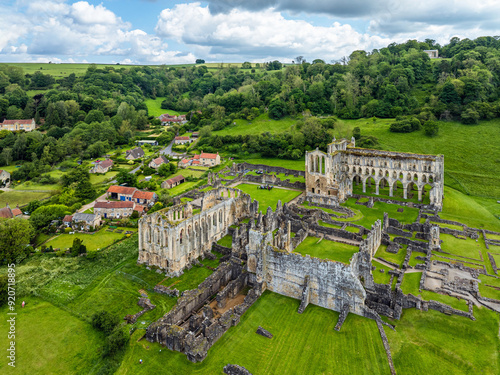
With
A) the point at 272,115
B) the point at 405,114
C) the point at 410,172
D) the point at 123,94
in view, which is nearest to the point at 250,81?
the point at 272,115

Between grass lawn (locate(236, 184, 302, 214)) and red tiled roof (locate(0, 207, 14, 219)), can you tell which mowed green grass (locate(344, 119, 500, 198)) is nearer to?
grass lawn (locate(236, 184, 302, 214))

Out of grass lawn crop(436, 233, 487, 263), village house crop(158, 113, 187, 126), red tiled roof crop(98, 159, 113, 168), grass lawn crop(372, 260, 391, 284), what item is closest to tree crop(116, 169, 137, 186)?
red tiled roof crop(98, 159, 113, 168)

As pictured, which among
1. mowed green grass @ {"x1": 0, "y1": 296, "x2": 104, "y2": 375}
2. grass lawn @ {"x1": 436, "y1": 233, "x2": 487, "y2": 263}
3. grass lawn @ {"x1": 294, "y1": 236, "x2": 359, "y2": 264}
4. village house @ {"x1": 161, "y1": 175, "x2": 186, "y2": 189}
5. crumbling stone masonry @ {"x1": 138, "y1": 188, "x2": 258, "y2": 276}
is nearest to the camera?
mowed green grass @ {"x1": 0, "y1": 296, "x2": 104, "y2": 375}

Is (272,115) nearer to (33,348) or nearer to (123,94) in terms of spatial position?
(123,94)

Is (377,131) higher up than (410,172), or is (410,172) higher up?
(377,131)

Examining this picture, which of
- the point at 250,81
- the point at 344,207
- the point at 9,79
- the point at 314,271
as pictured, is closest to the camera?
the point at 314,271

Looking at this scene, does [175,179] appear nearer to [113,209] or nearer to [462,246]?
[113,209]

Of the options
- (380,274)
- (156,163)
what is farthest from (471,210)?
(156,163)
